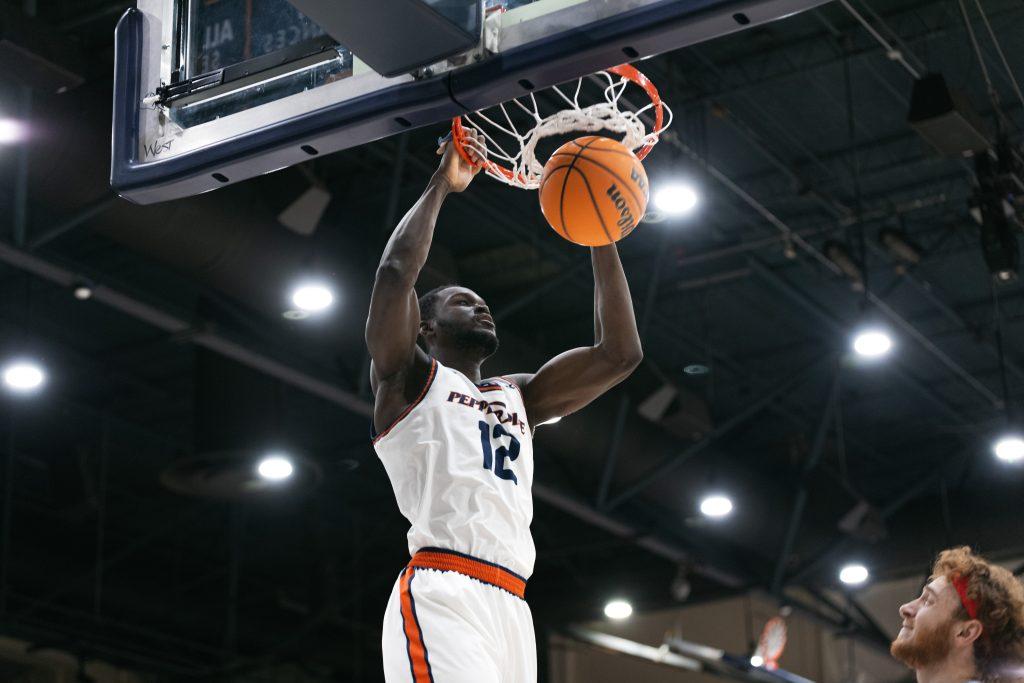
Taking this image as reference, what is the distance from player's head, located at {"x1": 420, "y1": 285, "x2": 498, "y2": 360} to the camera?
521 centimetres

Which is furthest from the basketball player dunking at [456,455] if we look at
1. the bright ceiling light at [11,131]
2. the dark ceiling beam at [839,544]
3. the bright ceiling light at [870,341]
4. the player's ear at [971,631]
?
the dark ceiling beam at [839,544]

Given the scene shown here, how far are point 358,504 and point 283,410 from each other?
22.5 feet

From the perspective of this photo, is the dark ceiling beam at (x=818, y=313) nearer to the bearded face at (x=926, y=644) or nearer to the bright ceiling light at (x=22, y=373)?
the bright ceiling light at (x=22, y=373)

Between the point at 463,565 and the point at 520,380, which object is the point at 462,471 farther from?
the point at 520,380

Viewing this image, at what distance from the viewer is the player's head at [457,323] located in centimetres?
521

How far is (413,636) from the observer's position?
Answer: 4.37 meters

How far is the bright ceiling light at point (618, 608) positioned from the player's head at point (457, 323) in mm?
14644

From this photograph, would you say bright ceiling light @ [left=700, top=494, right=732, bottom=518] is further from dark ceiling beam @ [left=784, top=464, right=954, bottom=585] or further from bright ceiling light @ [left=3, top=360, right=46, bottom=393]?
bright ceiling light @ [left=3, top=360, right=46, bottom=393]

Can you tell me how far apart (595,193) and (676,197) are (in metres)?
5.90

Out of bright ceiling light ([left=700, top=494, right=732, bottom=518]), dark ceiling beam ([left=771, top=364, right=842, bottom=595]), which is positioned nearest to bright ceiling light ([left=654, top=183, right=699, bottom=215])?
dark ceiling beam ([left=771, top=364, right=842, bottom=595])

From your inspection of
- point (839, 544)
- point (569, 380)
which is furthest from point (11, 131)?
point (839, 544)

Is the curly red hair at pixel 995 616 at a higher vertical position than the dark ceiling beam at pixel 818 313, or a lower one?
lower

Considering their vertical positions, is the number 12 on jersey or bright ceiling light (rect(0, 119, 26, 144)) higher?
bright ceiling light (rect(0, 119, 26, 144))

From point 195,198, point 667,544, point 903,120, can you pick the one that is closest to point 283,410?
point 195,198
